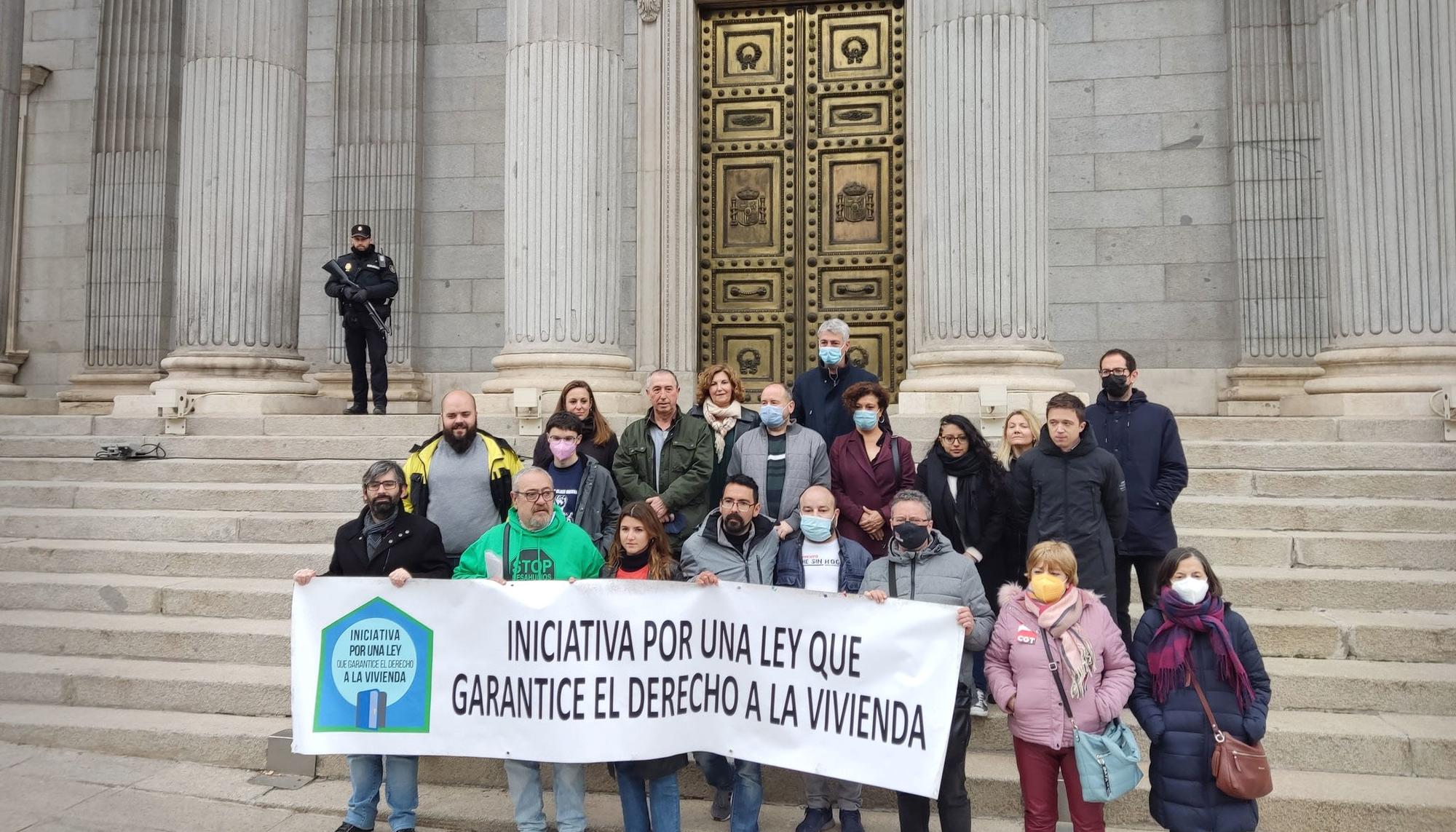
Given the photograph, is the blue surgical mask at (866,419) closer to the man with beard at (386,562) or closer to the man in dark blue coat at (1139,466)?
the man in dark blue coat at (1139,466)

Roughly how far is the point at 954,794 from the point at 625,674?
1777mm

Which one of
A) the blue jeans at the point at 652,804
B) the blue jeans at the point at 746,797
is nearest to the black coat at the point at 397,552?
the blue jeans at the point at 652,804

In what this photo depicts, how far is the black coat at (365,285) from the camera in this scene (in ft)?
36.4

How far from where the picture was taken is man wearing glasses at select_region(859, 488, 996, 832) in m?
5.07

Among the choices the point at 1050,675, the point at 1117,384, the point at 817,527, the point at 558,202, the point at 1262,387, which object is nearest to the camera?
the point at 1050,675

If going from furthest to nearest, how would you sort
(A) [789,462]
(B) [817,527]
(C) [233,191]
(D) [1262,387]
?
(D) [1262,387]
(C) [233,191]
(A) [789,462]
(B) [817,527]

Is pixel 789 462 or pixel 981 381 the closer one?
pixel 789 462

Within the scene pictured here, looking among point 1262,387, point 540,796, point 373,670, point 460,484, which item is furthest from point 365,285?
Result: point 1262,387

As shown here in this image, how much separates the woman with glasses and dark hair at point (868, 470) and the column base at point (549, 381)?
439 cm

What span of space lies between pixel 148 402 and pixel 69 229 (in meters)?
6.78

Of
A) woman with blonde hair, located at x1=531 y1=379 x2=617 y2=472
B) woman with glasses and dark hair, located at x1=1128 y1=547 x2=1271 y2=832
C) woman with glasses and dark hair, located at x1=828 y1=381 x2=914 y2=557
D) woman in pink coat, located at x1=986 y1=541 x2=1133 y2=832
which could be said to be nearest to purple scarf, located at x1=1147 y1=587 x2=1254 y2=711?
woman with glasses and dark hair, located at x1=1128 y1=547 x2=1271 y2=832

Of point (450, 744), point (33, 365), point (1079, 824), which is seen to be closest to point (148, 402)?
point (33, 365)

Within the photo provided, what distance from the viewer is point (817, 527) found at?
18.0 feet

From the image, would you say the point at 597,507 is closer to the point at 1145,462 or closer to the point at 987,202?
the point at 1145,462
